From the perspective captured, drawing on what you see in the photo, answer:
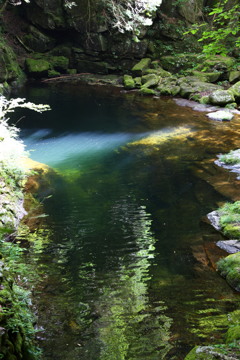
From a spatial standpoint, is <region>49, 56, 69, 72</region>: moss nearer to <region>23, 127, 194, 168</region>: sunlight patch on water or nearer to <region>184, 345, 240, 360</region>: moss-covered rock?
<region>23, 127, 194, 168</region>: sunlight patch on water

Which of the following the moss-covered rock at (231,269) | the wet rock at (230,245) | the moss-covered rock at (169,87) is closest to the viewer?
the moss-covered rock at (231,269)

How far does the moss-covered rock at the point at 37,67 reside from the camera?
21.3m

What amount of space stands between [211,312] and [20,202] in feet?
14.8

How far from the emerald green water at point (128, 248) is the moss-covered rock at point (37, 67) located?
1118 centimetres

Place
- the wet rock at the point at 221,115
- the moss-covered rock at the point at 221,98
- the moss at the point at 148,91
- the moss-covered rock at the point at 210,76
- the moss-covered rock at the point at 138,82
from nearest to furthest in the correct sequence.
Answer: the wet rock at the point at 221,115 → the moss-covered rock at the point at 221,98 → the moss at the point at 148,91 → the moss-covered rock at the point at 210,76 → the moss-covered rock at the point at 138,82

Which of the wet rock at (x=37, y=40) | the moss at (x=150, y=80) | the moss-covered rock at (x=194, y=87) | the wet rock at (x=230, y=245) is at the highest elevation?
the wet rock at (x=37, y=40)

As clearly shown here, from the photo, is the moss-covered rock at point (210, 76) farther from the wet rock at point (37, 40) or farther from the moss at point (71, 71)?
the wet rock at point (37, 40)

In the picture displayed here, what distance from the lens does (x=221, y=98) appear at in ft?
48.2

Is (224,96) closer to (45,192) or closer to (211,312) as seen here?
(45,192)

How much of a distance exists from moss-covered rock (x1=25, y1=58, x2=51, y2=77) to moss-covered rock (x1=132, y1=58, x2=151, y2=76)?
5.91 m

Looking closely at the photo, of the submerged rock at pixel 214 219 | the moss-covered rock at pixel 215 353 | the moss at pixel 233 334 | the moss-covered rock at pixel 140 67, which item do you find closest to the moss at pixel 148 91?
the moss-covered rock at pixel 140 67

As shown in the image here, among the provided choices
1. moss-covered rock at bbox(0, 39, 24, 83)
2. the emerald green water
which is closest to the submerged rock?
the emerald green water

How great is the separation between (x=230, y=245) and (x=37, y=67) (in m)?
19.6

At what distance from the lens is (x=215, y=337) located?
307 cm
